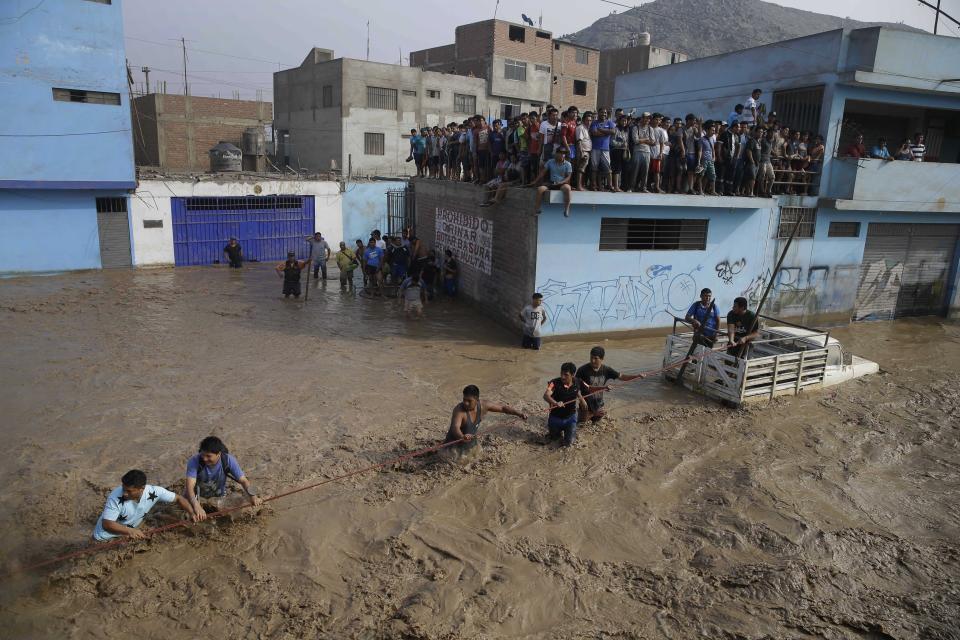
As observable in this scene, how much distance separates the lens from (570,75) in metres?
43.6

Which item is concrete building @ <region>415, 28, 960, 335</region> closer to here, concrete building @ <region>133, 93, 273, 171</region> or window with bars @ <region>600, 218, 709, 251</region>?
window with bars @ <region>600, 218, 709, 251</region>

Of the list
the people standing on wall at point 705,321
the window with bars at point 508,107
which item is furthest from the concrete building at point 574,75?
the people standing on wall at point 705,321

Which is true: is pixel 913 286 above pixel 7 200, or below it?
below

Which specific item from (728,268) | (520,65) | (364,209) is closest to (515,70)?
(520,65)

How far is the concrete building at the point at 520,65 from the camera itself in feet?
130

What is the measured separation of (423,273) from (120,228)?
1078cm

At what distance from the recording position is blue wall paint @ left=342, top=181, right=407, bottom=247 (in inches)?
1038

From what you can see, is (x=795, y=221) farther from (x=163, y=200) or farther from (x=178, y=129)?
(x=178, y=129)

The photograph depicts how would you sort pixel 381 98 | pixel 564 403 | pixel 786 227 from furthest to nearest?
pixel 381 98
pixel 786 227
pixel 564 403

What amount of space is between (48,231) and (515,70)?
1107 inches

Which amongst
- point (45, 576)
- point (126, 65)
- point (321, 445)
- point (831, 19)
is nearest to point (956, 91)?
point (321, 445)

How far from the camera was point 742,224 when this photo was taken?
15.0m

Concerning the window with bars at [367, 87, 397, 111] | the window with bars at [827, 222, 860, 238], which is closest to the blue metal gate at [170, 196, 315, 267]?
the window with bars at [367, 87, 397, 111]

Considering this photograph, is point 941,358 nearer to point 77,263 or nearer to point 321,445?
point 321,445
